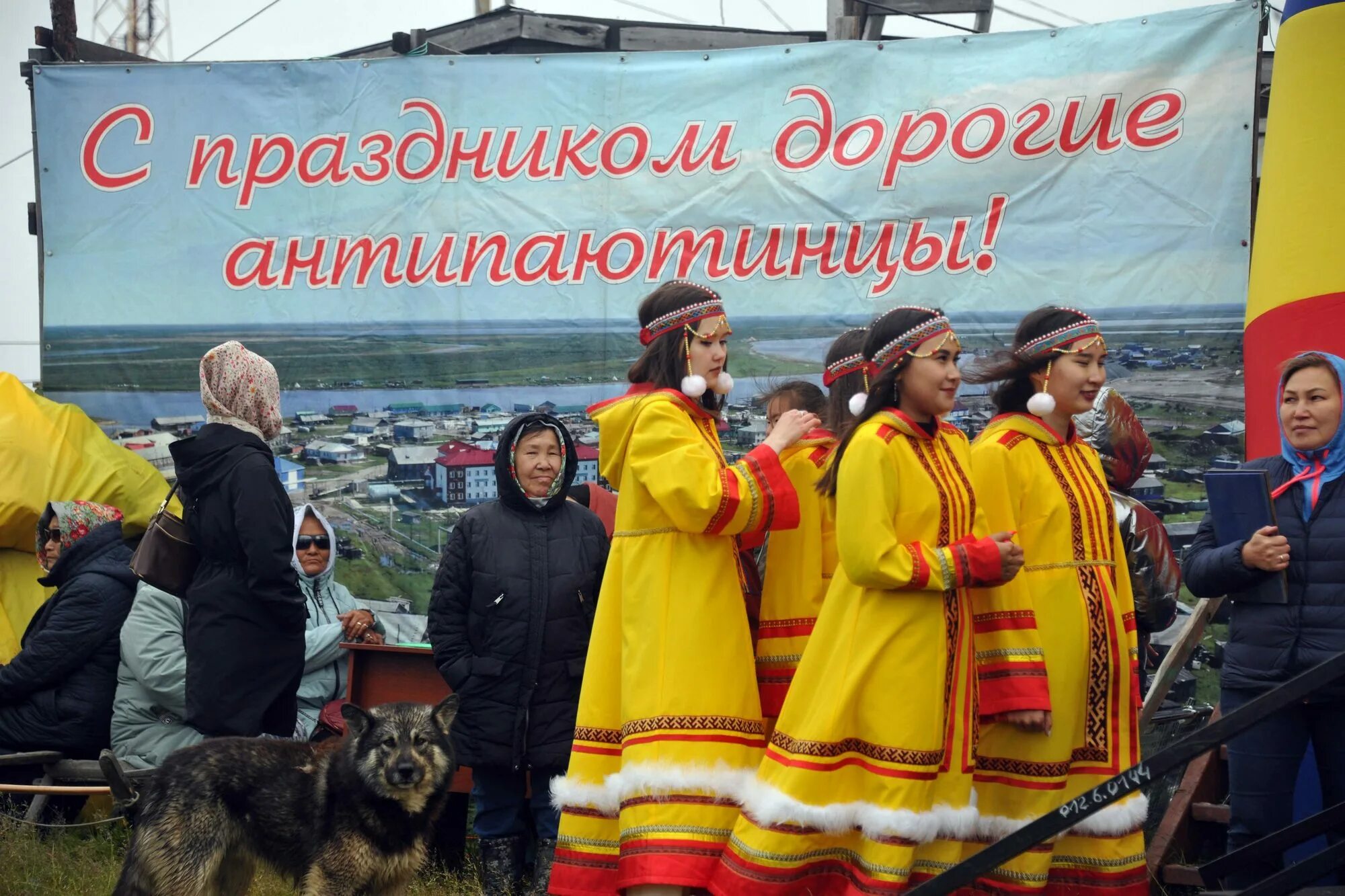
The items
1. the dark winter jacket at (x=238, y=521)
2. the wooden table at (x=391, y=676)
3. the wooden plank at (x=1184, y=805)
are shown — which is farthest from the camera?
the wooden table at (x=391, y=676)

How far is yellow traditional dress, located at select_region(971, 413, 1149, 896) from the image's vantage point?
12.4 feet

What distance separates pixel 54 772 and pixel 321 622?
4.04ft

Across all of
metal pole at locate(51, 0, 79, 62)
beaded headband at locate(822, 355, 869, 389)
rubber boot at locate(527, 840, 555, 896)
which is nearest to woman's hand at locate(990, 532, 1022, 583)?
beaded headband at locate(822, 355, 869, 389)

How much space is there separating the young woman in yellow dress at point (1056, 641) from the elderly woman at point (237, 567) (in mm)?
2306

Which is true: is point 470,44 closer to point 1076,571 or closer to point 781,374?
point 781,374

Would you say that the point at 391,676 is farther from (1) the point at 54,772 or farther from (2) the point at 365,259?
(2) the point at 365,259

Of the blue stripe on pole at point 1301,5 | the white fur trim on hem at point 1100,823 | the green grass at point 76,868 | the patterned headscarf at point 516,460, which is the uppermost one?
the blue stripe on pole at point 1301,5

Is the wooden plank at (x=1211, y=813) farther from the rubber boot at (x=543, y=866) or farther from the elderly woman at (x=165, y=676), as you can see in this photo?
the elderly woman at (x=165, y=676)

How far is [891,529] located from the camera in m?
3.55

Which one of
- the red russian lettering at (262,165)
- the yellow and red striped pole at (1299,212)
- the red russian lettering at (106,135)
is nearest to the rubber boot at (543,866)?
the yellow and red striped pole at (1299,212)

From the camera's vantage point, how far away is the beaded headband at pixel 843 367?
4637 millimetres

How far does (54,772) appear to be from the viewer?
580cm

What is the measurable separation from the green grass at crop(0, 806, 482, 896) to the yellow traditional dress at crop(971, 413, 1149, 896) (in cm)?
211

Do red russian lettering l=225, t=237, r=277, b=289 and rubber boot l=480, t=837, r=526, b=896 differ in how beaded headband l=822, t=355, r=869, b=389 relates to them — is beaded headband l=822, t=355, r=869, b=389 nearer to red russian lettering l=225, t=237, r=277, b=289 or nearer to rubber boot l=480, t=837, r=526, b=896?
rubber boot l=480, t=837, r=526, b=896
